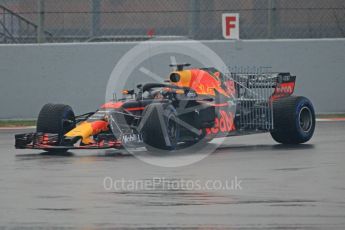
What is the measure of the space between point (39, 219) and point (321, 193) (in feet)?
9.46

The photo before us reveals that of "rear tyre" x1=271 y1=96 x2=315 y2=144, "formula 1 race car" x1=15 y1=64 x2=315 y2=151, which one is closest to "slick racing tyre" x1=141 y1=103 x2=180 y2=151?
"formula 1 race car" x1=15 y1=64 x2=315 y2=151

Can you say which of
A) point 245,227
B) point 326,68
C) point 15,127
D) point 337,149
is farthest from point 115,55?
point 245,227

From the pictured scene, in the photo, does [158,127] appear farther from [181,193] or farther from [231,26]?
[231,26]

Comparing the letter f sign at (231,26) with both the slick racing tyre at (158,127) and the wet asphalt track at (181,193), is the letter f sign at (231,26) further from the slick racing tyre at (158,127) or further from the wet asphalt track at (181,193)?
the slick racing tyre at (158,127)

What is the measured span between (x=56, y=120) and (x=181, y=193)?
15.5 feet

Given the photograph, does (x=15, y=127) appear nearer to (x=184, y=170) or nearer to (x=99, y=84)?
(x=99, y=84)

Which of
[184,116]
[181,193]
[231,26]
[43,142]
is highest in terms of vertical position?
[231,26]

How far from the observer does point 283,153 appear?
13930mm

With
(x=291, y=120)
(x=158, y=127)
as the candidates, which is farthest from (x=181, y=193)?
(x=291, y=120)

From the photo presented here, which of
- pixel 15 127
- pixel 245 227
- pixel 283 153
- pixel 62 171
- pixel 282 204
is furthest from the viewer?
pixel 15 127

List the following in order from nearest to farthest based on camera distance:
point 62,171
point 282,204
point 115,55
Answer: point 282,204 < point 62,171 < point 115,55

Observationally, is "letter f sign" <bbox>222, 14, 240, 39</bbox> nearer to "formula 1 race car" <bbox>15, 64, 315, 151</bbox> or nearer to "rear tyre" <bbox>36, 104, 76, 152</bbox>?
"formula 1 race car" <bbox>15, 64, 315, 151</bbox>

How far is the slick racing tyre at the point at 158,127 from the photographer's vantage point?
1348 cm

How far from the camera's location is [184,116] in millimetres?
14281
